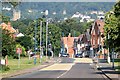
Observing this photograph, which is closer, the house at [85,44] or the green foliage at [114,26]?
the green foliage at [114,26]

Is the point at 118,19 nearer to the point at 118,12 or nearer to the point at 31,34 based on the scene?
the point at 118,12

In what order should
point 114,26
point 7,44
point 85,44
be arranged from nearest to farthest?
point 114,26, point 7,44, point 85,44

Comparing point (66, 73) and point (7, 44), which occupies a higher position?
point (7, 44)

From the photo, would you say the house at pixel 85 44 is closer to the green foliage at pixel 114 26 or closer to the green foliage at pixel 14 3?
the green foliage at pixel 114 26

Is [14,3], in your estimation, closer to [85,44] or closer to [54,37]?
[54,37]

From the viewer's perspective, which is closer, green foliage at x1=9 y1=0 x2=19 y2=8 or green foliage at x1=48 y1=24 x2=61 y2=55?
green foliage at x1=9 y1=0 x2=19 y2=8

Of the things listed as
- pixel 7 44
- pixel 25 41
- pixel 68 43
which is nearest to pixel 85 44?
pixel 68 43

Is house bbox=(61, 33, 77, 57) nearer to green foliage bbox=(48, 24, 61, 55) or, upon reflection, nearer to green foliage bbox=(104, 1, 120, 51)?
green foliage bbox=(48, 24, 61, 55)

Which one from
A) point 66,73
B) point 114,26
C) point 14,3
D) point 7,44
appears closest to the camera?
point 14,3

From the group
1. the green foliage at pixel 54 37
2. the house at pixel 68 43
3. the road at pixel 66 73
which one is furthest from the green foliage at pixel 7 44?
the house at pixel 68 43

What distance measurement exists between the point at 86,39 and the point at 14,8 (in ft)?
431

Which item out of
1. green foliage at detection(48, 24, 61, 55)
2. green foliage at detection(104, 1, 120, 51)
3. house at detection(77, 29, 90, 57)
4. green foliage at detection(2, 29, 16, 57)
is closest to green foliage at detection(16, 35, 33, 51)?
green foliage at detection(48, 24, 61, 55)

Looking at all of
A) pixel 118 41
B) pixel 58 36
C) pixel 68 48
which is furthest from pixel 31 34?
pixel 118 41

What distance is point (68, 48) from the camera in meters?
188
